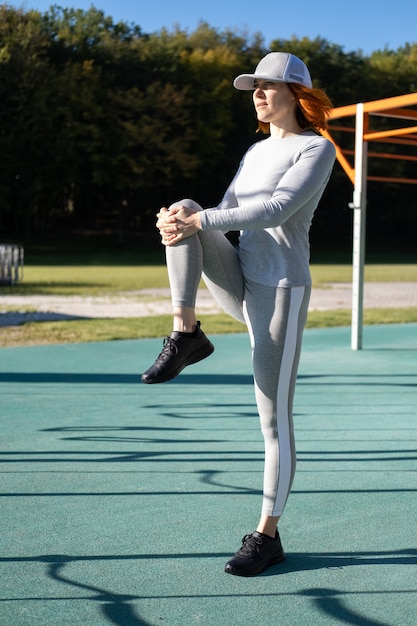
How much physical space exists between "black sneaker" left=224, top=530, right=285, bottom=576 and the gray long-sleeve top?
3.06 ft

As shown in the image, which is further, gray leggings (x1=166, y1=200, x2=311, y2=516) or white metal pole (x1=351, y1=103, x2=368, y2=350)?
white metal pole (x1=351, y1=103, x2=368, y2=350)

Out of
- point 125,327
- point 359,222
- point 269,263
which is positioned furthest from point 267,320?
point 125,327

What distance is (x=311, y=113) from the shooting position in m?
3.21

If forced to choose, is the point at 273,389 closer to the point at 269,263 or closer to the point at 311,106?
the point at 269,263

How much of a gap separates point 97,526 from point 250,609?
41.9 inches

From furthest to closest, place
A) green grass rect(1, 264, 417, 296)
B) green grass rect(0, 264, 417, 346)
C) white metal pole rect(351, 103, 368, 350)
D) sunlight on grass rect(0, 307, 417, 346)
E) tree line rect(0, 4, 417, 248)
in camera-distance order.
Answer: tree line rect(0, 4, 417, 248)
green grass rect(1, 264, 417, 296)
green grass rect(0, 264, 417, 346)
sunlight on grass rect(0, 307, 417, 346)
white metal pole rect(351, 103, 368, 350)

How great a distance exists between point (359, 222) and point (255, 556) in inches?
282

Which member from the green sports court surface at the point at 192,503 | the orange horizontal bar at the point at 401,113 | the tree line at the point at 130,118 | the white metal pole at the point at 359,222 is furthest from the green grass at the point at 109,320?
the tree line at the point at 130,118

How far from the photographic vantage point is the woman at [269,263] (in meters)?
3.05

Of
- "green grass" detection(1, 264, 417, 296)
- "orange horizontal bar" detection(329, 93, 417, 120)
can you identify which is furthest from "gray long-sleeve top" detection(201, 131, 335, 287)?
"green grass" detection(1, 264, 417, 296)

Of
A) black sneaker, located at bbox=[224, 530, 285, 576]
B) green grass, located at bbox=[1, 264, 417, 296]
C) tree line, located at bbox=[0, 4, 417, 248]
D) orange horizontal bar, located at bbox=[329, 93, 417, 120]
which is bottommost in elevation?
green grass, located at bbox=[1, 264, 417, 296]

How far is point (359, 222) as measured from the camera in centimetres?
995

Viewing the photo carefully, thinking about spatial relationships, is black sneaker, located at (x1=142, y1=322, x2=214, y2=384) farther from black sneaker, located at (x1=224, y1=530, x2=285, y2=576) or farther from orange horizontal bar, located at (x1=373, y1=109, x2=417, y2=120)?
orange horizontal bar, located at (x1=373, y1=109, x2=417, y2=120)

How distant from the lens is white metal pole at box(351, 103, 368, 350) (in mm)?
9773
